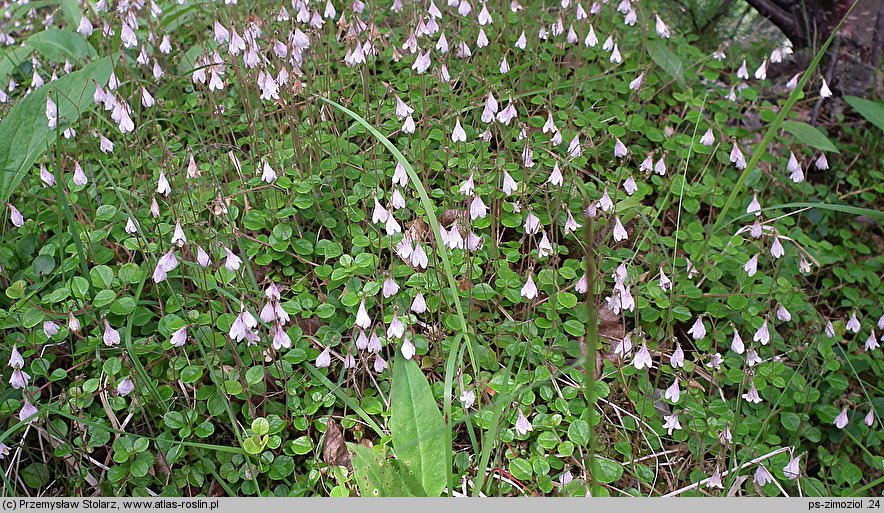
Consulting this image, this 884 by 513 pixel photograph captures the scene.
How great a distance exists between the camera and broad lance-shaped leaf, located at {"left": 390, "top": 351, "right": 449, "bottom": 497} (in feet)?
6.18

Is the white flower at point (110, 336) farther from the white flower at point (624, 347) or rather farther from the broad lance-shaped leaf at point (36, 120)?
the white flower at point (624, 347)

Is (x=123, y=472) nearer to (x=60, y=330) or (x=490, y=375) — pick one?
(x=60, y=330)

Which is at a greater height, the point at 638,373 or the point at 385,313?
the point at 385,313

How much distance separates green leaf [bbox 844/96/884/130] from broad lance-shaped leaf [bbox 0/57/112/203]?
3.42 meters

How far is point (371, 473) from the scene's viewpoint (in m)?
1.84

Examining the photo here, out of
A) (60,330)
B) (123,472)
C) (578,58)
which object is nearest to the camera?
(123,472)

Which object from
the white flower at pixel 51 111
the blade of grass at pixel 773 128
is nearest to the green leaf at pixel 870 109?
the blade of grass at pixel 773 128

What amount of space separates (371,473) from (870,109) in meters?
3.00

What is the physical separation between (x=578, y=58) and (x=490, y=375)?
1781mm

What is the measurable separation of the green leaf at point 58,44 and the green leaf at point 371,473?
2.73 metres

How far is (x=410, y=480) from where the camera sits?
1.87 meters

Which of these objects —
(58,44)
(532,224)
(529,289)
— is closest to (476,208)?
(532,224)

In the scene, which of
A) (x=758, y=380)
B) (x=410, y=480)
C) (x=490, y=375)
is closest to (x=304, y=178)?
(x=490, y=375)

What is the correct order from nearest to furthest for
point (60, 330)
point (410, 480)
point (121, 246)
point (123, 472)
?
point (410, 480) < point (123, 472) < point (60, 330) < point (121, 246)
